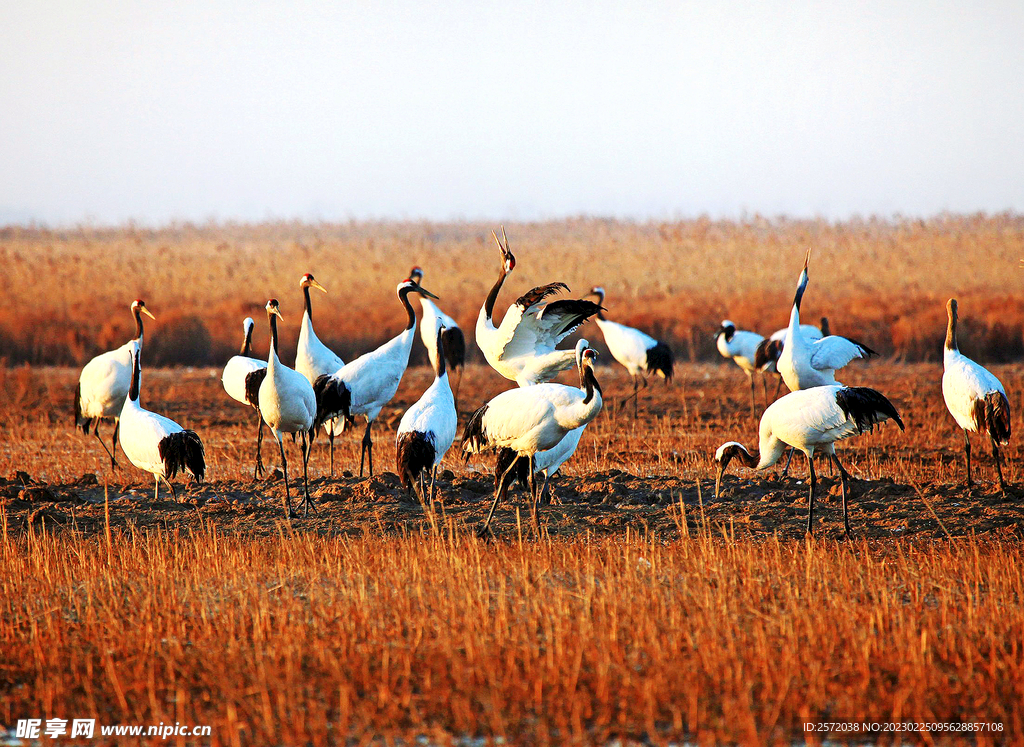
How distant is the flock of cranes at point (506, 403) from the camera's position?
6.85 m

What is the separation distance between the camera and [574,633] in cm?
465

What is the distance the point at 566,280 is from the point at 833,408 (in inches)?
922

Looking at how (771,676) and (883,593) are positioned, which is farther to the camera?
(883,593)

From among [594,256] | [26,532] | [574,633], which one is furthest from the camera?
[594,256]

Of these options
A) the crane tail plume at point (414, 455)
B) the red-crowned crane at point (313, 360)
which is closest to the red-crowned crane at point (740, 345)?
the red-crowned crane at point (313, 360)

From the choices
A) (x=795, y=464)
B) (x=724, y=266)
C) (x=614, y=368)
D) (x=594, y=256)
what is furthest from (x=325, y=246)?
(x=795, y=464)

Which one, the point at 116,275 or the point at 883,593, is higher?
the point at 116,275

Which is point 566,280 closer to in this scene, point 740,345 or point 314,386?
point 740,345

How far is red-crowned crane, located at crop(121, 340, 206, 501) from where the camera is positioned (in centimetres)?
753

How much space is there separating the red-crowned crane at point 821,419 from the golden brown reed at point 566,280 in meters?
12.0

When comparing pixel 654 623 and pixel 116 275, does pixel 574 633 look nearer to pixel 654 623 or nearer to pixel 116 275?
pixel 654 623

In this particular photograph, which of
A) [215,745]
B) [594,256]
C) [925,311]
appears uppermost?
[594,256]

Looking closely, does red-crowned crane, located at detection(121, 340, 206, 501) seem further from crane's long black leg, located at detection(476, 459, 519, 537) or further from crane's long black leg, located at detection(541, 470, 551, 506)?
crane's long black leg, located at detection(541, 470, 551, 506)

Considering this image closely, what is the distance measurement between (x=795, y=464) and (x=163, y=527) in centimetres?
580
